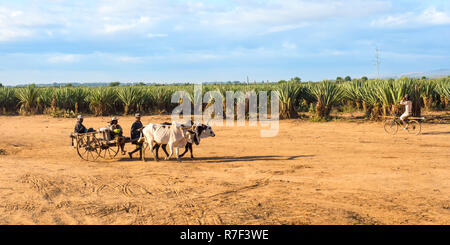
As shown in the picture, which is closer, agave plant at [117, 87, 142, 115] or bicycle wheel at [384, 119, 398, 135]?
bicycle wheel at [384, 119, 398, 135]

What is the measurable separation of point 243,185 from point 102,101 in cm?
1843

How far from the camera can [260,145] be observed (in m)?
14.7

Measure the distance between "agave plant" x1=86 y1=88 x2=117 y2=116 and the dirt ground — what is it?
10181 mm

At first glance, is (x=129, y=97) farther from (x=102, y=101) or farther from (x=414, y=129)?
(x=414, y=129)

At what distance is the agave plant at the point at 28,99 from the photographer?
27031 millimetres

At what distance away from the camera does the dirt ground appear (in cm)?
689

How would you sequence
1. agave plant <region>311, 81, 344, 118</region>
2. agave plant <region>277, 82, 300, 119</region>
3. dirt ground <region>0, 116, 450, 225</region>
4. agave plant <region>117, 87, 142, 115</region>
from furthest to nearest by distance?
agave plant <region>117, 87, 142, 115</region>
agave plant <region>277, 82, 300, 119</region>
agave plant <region>311, 81, 344, 118</region>
dirt ground <region>0, 116, 450, 225</region>

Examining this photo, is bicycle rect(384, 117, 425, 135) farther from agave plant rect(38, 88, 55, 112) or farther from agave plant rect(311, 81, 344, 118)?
agave plant rect(38, 88, 55, 112)

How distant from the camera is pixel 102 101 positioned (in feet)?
82.2

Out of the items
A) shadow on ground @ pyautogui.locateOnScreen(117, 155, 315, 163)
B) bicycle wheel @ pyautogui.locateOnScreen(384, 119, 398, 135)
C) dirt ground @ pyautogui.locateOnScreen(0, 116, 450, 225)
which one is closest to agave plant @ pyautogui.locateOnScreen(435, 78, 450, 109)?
bicycle wheel @ pyautogui.locateOnScreen(384, 119, 398, 135)

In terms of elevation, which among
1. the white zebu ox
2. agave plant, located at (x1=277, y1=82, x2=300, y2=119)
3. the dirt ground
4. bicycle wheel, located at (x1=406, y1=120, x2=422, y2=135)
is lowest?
the dirt ground

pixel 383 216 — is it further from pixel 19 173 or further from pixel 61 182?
pixel 19 173

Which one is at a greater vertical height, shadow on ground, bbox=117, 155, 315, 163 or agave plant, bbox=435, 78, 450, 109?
agave plant, bbox=435, 78, 450, 109

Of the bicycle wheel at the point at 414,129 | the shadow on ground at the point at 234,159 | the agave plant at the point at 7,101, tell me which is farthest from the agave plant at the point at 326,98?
the agave plant at the point at 7,101
